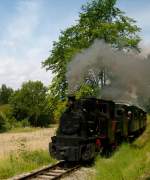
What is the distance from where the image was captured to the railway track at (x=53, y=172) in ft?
52.7

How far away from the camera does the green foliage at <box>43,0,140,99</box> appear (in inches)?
1523

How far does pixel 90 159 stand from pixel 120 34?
74.0 ft

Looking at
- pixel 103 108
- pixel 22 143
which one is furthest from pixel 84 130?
pixel 22 143

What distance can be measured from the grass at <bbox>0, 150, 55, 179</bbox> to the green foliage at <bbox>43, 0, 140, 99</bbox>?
57.2 ft

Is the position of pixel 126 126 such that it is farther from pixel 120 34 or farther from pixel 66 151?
pixel 120 34

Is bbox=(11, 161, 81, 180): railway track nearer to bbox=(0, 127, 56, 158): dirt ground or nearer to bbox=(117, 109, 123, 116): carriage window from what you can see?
bbox=(0, 127, 56, 158): dirt ground

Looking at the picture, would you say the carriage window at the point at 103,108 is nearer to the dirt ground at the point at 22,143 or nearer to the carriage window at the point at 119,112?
the carriage window at the point at 119,112

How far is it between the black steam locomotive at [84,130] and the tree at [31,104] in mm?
60538

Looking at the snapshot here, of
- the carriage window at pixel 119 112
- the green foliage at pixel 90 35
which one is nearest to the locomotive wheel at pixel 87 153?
the carriage window at pixel 119 112

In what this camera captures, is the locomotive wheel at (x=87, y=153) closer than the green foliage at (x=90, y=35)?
Yes

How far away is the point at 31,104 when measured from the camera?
89.1 meters

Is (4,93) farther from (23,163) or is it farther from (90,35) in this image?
(23,163)

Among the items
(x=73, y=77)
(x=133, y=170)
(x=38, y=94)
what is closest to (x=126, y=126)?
(x=73, y=77)

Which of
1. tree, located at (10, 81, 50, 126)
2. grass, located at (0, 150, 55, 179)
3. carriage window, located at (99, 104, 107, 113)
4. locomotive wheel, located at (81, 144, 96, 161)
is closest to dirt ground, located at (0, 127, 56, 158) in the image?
grass, located at (0, 150, 55, 179)
